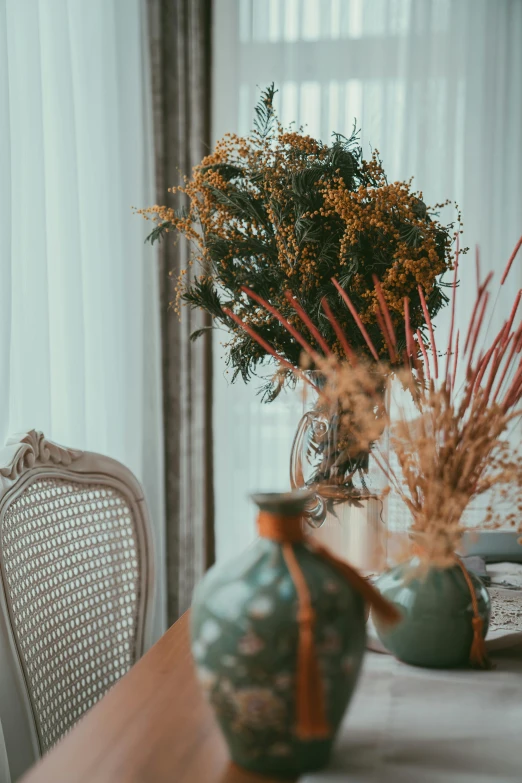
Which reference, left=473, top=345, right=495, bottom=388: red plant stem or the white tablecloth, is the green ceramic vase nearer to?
the white tablecloth

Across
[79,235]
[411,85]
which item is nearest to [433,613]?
[79,235]

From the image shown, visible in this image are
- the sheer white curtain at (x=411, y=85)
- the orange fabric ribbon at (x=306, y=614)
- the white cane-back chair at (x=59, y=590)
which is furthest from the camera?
the sheer white curtain at (x=411, y=85)

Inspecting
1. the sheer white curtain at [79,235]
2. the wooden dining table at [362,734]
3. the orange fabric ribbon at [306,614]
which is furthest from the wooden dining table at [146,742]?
the sheer white curtain at [79,235]

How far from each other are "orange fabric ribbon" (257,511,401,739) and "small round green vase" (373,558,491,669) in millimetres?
188

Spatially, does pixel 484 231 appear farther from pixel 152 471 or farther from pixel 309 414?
pixel 309 414

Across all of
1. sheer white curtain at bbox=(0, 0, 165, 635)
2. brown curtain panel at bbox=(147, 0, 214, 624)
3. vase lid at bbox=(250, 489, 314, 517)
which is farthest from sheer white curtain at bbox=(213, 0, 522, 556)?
vase lid at bbox=(250, 489, 314, 517)

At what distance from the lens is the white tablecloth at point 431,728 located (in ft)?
2.07

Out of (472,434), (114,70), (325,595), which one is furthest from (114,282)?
(325,595)

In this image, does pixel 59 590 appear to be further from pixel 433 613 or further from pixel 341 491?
pixel 433 613

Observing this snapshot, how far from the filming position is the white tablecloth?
2.07 feet

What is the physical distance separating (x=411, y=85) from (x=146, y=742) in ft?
7.46

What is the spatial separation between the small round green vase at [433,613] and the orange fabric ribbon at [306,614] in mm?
188

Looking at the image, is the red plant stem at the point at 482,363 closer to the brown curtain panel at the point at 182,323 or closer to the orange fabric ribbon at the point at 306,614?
the orange fabric ribbon at the point at 306,614

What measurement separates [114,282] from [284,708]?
1729 mm
